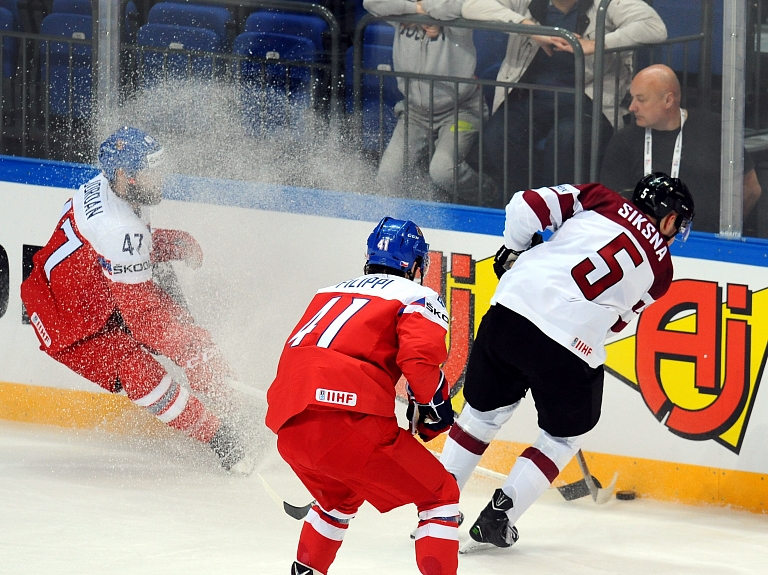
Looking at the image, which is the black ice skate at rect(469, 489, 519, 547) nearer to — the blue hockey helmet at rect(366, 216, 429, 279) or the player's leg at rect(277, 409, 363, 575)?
the player's leg at rect(277, 409, 363, 575)

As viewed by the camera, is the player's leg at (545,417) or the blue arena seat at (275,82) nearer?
the player's leg at (545,417)

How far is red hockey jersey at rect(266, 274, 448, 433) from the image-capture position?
2594 mm

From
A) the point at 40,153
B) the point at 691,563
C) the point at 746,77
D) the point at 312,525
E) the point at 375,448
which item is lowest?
the point at 691,563

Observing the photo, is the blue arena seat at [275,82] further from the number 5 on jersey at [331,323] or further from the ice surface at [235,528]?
the number 5 on jersey at [331,323]

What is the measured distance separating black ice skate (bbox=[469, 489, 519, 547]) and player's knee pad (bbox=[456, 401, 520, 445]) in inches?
7.3

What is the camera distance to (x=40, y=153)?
4914 mm

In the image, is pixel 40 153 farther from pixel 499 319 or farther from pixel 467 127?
pixel 499 319

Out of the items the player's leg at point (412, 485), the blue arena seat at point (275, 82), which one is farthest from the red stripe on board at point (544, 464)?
the blue arena seat at point (275, 82)

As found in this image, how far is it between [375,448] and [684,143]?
2083 mm

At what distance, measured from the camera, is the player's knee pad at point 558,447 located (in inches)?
136

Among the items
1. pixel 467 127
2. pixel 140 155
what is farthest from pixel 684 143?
pixel 140 155

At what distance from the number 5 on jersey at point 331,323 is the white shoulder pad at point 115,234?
5.55 feet

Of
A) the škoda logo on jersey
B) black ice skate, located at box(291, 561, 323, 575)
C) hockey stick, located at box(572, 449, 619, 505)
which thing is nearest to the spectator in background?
the škoda logo on jersey

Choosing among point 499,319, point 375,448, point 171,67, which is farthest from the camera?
point 171,67
